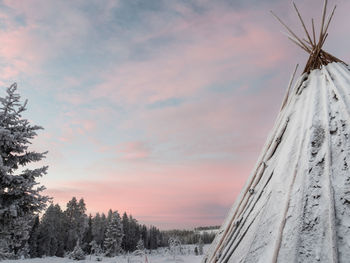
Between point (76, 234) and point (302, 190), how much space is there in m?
70.8

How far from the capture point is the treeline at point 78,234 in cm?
4800

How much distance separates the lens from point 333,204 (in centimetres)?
187

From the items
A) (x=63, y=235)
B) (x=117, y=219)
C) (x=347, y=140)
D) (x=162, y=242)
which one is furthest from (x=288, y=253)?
(x=162, y=242)

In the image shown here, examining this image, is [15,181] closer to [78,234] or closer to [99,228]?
[78,234]

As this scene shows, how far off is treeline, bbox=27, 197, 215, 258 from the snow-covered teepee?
3922cm

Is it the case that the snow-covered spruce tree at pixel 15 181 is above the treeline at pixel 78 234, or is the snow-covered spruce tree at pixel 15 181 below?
above

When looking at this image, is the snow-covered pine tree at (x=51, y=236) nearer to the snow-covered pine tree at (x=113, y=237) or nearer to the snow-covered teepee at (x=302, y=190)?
the snow-covered pine tree at (x=113, y=237)

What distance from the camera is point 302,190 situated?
2.16m

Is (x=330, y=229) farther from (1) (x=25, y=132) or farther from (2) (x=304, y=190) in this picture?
(1) (x=25, y=132)

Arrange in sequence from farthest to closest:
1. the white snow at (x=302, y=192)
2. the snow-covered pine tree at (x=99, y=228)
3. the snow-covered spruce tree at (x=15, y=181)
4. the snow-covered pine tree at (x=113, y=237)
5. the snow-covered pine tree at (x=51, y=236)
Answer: the snow-covered pine tree at (x=99, y=228), the snow-covered pine tree at (x=113, y=237), the snow-covered pine tree at (x=51, y=236), the snow-covered spruce tree at (x=15, y=181), the white snow at (x=302, y=192)

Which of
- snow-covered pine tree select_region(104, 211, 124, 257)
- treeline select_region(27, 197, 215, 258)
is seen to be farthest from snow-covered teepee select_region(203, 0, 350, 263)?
snow-covered pine tree select_region(104, 211, 124, 257)

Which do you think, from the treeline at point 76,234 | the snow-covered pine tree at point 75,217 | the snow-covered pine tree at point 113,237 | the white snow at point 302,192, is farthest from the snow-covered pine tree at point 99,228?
the white snow at point 302,192

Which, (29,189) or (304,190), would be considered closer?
(304,190)

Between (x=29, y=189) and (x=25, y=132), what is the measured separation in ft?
7.23
